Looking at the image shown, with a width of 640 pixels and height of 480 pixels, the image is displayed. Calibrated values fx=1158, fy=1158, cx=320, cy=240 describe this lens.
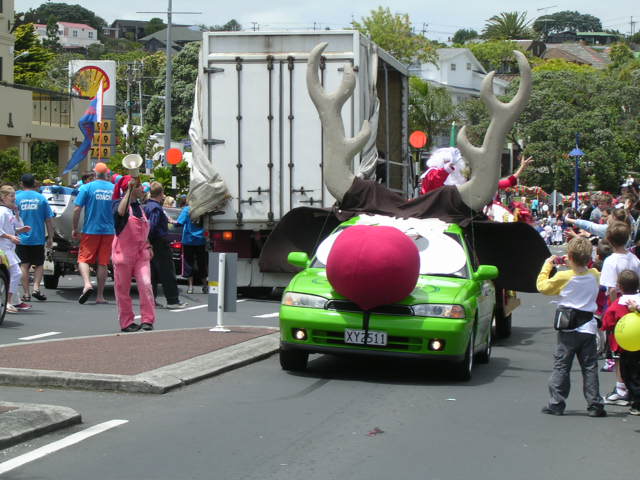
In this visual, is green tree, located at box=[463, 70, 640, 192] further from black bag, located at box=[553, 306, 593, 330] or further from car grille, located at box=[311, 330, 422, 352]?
black bag, located at box=[553, 306, 593, 330]

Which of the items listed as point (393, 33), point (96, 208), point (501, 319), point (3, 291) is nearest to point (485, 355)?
point (501, 319)

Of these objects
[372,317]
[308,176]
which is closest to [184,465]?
[372,317]

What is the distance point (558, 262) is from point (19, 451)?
15.8ft

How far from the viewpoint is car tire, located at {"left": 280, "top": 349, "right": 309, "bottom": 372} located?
10.9 metres

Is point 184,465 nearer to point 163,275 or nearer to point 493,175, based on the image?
point 493,175

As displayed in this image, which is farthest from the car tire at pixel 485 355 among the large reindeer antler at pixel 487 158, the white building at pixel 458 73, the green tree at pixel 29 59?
the white building at pixel 458 73

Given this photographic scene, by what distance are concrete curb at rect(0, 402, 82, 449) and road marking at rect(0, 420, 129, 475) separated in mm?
170

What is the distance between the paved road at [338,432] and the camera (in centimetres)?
702

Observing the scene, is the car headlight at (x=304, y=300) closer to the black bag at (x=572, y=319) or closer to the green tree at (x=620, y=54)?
the black bag at (x=572, y=319)

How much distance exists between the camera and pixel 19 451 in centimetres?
728

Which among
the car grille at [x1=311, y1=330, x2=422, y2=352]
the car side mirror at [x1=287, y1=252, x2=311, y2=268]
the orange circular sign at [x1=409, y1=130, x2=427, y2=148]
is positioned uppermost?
the orange circular sign at [x1=409, y1=130, x2=427, y2=148]

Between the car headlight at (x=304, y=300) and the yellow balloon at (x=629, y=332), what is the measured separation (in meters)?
Answer: 2.84

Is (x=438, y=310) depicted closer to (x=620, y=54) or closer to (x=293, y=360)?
(x=293, y=360)

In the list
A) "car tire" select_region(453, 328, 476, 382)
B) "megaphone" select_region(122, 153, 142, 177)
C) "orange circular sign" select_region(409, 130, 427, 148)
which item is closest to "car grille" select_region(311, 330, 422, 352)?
"car tire" select_region(453, 328, 476, 382)
